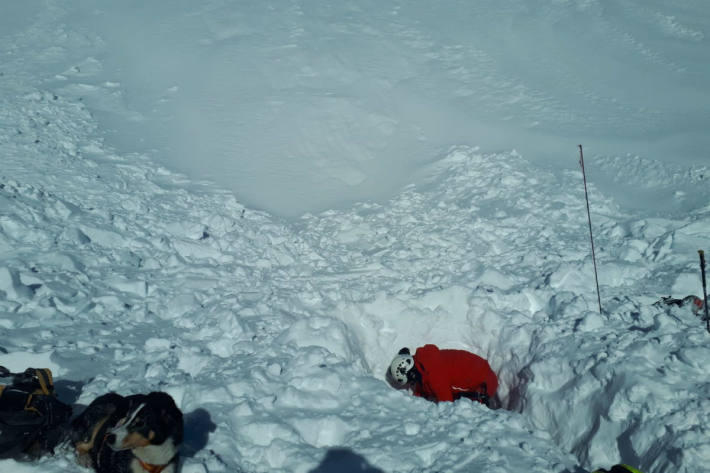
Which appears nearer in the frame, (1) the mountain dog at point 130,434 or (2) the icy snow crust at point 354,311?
(1) the mountain dog at point 130,434

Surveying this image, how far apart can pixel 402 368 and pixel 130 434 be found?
9.63 feet

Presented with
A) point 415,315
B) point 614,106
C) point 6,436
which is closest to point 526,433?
point 415,315

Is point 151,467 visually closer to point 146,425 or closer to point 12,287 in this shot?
point 146,425

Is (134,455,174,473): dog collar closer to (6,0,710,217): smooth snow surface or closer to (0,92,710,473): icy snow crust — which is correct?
(0,92,710,473): icy snow crust

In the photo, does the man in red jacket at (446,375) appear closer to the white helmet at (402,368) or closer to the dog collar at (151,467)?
the white helmet at (402,368)

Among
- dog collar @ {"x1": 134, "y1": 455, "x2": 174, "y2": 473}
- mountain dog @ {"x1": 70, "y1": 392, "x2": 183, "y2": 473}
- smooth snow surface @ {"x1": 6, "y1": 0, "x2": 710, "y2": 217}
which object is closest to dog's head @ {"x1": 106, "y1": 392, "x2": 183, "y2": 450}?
mountain dog @ {"x1": 70, "y1": 392, "x2": 183, "y2": 473}

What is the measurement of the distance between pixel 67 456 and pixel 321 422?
1.70 meters

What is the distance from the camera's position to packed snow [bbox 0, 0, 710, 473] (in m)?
4.22

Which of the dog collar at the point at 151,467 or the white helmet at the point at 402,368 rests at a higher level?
the dog collar at the point at 151,467

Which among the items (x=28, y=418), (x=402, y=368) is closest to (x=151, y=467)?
(x=28, y=418)

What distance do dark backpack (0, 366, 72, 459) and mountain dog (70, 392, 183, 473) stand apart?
147mm

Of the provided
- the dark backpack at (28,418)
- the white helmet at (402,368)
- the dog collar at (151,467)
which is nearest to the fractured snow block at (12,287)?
the dark backpack at (28,418)

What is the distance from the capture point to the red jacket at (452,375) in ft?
16.9

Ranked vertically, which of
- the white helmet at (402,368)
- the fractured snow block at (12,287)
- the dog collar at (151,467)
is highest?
the dog collar at (151,467)
